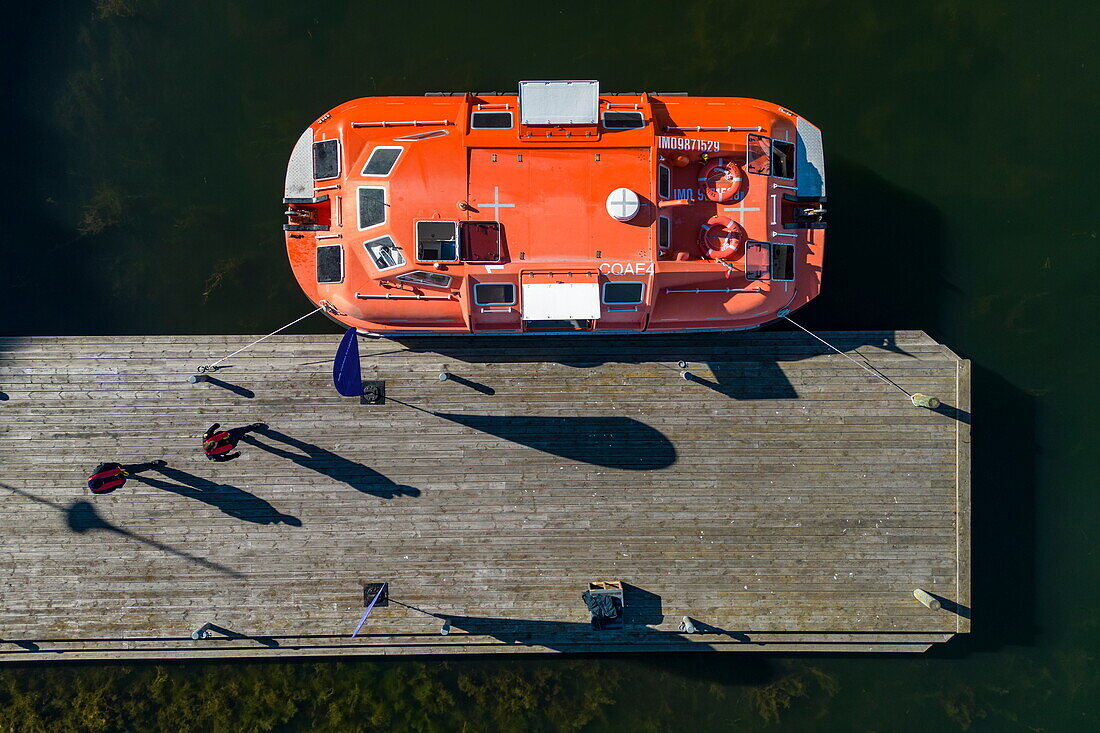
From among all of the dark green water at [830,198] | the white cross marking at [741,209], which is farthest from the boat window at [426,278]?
the white cross marking at [741,209]

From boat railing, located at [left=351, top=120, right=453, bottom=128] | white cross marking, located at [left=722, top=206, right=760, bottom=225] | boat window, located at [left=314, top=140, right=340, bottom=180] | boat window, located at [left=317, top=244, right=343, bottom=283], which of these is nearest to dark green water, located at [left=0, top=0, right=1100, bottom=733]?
boat window, located at [left=317, top=244, right=343, bottom=283]

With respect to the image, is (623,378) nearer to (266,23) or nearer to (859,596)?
(859,596)

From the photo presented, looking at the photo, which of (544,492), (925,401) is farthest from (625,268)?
(925,401)

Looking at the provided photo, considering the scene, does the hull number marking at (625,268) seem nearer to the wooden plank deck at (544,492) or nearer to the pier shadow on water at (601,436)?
the wooden plank deck at (544,492)

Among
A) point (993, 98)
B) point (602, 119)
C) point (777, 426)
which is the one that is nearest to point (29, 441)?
point (602, 119)

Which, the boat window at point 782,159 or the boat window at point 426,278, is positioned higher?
the boat window at point 782,159

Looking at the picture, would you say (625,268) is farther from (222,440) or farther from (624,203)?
(222,440)
